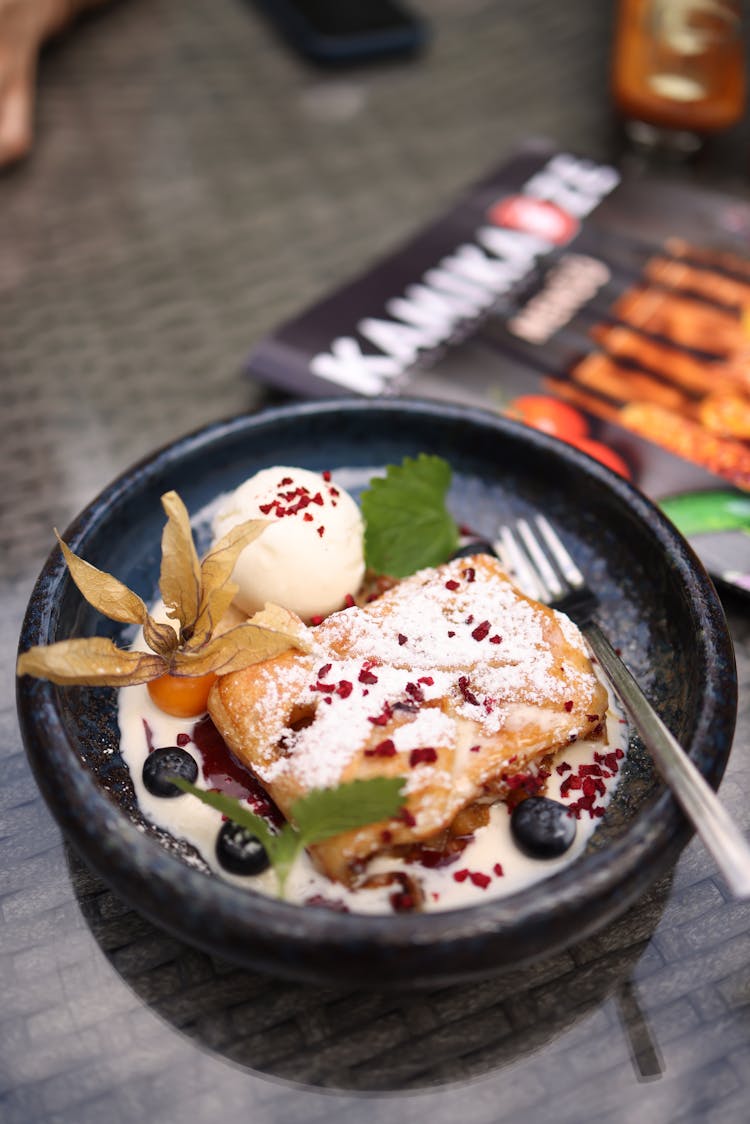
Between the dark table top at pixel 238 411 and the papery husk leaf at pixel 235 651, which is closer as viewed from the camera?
the dark table top at pixel 238 411

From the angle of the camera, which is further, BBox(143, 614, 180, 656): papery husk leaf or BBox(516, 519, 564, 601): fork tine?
BBox(516, 519, 564, 601): fork tine

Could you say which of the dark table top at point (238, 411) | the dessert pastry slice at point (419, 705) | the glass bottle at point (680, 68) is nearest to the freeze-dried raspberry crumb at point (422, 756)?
the dessert pastry slice at point (419, 705)

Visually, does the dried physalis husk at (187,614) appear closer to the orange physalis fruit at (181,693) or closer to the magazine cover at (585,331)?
the orange physalis fruit at (181,693)

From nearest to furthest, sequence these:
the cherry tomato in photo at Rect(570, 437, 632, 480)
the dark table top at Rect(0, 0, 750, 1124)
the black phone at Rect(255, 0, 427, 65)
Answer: the dark table top at Rect(0, 0, 750, 1124), the cherry tomato in photo at Rect(570, 437, 632, 480), the black phone at Rect(255, 0, 427, 65)

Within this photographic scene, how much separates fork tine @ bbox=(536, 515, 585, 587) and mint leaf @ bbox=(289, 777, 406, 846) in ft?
1.45

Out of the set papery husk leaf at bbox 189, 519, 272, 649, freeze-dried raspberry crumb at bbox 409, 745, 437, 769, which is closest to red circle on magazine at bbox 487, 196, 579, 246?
papery husk leaf at bbox 189, 519, 272, 649

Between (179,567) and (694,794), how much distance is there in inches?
21.2

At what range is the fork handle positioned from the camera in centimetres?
77

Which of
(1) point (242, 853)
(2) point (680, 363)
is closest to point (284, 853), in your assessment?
(1) point (242, 853)

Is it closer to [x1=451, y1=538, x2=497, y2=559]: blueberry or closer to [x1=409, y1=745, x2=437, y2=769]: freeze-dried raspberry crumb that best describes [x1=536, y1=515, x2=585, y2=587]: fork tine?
[x1=451, y1=538, x2=497, y2=559]: blueberry

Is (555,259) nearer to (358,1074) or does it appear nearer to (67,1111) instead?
(358,1074)

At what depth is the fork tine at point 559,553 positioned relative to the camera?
3.87 feet

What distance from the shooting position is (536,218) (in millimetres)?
1815

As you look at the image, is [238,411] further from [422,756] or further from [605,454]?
[422,756]
